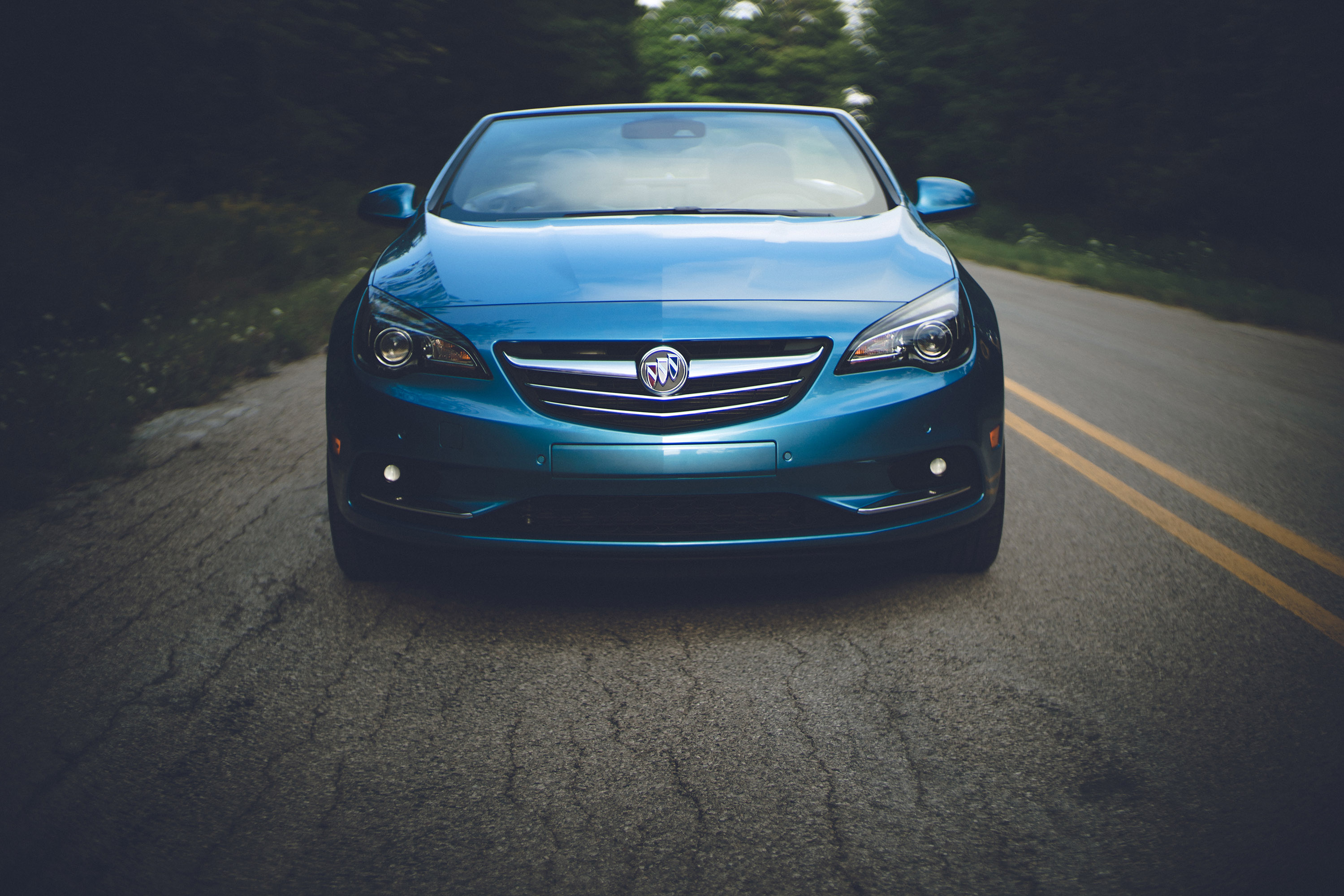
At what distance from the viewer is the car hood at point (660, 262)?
3002 millimetres

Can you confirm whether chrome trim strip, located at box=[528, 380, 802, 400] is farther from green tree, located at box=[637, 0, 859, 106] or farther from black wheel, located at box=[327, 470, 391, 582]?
green tree, located at box=[637, 0, 859, 106]

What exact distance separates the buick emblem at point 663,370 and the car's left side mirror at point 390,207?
1784mm

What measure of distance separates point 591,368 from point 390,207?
1826mm

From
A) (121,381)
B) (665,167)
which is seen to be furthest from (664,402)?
(121,381)

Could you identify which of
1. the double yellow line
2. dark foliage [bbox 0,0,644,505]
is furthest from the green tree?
the double yellow line

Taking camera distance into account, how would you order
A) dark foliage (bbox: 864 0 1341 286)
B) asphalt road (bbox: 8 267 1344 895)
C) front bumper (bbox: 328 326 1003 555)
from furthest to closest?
dark foliage (bbox: 864 0 1341 286) < front bumper (bbox: 328 326 1003 555) < asphalt road (bbox: 8 267 1344 895)

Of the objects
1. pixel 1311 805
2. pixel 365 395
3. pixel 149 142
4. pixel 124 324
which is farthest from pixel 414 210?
pixel 149 142

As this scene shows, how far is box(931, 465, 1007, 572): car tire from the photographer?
3.15 m

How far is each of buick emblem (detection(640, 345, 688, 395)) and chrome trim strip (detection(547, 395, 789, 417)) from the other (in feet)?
Result: 0.18

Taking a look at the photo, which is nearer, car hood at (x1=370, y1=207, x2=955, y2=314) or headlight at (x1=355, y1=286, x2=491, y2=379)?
headlight at (x1=355, y1=286, x2=491, y2=379)

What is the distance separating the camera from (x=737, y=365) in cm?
284

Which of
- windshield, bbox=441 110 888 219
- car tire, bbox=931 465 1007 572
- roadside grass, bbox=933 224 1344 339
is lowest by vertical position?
roadside grass, bbox=933 224 1344 339

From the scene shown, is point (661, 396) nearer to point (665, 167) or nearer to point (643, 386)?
point (643, 386)

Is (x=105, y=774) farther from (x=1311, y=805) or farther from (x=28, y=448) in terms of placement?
(x=28, y=448)
